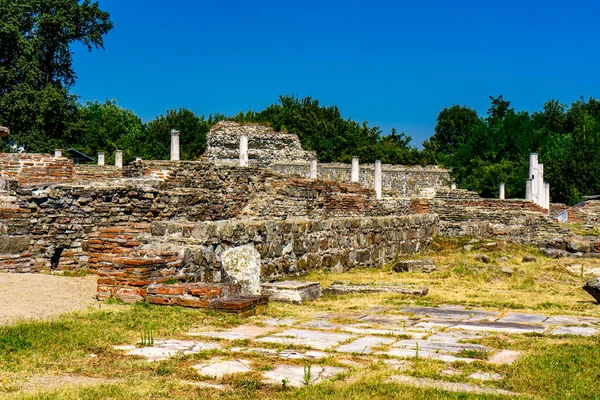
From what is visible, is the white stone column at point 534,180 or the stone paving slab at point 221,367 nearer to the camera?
the stone paving slab at point 221,367

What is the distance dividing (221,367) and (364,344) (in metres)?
1.39

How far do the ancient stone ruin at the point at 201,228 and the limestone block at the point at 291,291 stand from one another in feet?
0.69

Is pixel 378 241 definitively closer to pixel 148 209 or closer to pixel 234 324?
pixel 148 209

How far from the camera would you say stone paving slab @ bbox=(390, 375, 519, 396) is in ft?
13.8

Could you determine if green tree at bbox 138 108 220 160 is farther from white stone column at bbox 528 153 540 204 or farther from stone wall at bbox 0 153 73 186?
stone wall at bbox 0 153 73 186

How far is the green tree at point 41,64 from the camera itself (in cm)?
4219

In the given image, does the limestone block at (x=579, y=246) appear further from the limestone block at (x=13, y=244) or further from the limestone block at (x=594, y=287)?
the limestone block at (x=13, y=244)

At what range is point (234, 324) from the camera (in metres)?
6.54

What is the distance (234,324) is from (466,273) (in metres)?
6.46

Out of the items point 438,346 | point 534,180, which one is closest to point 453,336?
point 438,346

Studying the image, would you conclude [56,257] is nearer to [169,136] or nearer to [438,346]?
[438,346]

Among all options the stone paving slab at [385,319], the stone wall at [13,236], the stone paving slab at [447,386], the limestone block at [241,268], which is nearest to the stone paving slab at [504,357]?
the stone paving slab at [447,386]

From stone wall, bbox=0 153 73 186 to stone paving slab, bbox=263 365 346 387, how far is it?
40.2 ft

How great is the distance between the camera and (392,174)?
4419cm
